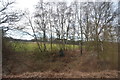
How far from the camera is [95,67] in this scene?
107 inches

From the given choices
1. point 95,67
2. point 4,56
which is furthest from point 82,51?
point 4,56

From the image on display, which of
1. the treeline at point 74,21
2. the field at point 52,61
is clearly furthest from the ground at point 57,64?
the treeline at point 74,21

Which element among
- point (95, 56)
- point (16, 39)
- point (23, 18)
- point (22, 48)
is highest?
point (23, 18)

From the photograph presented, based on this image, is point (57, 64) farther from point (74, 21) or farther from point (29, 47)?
point (74, 21)

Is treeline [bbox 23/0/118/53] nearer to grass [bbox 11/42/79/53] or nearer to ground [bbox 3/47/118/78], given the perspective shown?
grass [bbox 11/42/79/53]

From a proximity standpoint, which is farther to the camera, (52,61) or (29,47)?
(52,61)

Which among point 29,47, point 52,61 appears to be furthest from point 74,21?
point 29,47

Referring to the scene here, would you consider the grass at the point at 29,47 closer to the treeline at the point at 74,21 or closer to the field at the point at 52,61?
the field at the point at 52,61

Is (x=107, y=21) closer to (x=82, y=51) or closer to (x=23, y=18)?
(x=82, y=51)

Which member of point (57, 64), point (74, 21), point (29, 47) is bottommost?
point (57, 64)

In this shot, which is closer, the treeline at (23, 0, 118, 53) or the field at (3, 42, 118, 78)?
the field at (3, 42, 118, 78)

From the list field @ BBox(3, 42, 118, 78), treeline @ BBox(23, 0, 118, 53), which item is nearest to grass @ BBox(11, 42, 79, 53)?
field @ BBox(3, 42, 118, 78)

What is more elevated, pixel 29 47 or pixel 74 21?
pixel 74 21

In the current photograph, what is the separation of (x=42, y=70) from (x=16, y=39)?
2.50 feet
